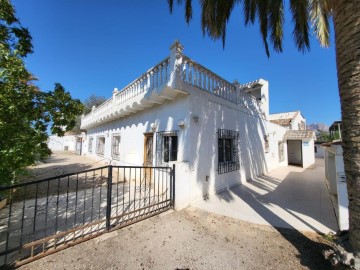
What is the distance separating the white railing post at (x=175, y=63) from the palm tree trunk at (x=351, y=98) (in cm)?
398

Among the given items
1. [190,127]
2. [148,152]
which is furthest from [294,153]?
[190,127]

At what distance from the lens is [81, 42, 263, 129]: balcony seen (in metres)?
5.86

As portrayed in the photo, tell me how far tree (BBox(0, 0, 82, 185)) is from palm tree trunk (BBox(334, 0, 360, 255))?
5.26m

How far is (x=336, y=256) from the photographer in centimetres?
253

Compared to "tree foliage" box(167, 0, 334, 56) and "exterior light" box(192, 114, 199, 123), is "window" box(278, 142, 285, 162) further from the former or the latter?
"exterior light" box(192, 114, 199, 123)

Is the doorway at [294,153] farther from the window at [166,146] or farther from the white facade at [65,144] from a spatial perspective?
the white facade at [65,144]

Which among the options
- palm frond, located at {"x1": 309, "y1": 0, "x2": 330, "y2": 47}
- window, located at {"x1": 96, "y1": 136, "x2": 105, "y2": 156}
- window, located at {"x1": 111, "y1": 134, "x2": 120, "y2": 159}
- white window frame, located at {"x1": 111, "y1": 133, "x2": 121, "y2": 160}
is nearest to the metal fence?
white window frame, located at {"x1": 111, "y1": 133, "x2": 121, "y2": 160}

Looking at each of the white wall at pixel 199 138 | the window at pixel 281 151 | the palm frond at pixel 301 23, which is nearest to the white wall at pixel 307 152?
the window at pixel 281 151

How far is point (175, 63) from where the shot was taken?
5801 mm

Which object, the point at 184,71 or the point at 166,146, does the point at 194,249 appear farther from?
the point at 184,71

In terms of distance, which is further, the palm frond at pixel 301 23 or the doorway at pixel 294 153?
the doorway at pixel 294 153

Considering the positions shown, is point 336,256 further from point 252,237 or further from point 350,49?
point 350,49

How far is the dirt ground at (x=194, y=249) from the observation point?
302 centimetres

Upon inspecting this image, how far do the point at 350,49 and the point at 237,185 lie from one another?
22.7ft
